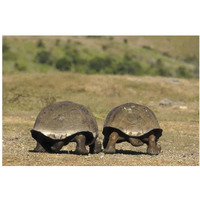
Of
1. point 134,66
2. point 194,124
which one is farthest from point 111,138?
point 134,66

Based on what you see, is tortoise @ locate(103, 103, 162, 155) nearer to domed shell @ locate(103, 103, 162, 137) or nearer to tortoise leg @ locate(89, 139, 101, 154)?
domed shell @ locate(103, 103, 162, 137)

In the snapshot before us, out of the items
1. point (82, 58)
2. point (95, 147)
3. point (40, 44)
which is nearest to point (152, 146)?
point (95, 147)

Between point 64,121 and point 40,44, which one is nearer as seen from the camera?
point 64,121

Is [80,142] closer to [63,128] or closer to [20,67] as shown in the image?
[63,128]

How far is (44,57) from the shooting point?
47062 mm

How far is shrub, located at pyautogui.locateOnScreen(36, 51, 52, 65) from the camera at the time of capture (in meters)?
46.7

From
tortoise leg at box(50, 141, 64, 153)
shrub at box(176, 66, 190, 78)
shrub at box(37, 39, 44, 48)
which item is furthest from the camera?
shrub at box(37, 39, 44, 48)

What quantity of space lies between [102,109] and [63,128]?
1152 cm

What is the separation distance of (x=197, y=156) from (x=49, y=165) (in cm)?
464

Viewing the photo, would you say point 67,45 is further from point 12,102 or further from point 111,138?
point 111,138

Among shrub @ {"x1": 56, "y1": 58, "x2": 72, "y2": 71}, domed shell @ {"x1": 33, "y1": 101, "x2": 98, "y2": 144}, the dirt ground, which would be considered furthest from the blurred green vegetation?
domed shell @ {"x1": 33, "y1": 101, "x2": 98, "y2": 144}

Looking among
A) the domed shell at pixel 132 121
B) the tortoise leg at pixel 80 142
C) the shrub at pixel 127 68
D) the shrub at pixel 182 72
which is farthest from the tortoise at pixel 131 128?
the shrub at pixel 182 72

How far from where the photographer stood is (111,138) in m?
11.3

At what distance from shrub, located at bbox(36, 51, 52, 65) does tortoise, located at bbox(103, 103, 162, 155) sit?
117ft
